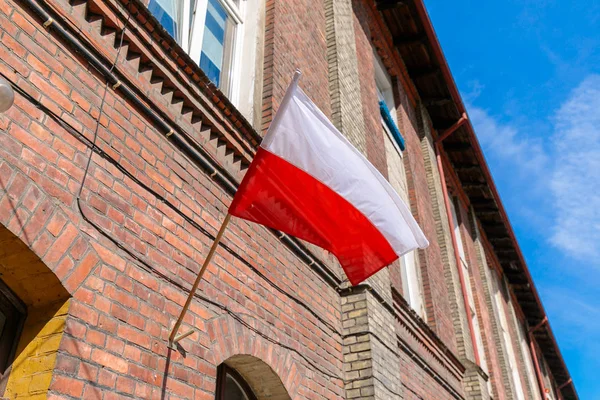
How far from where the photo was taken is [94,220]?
255 cm

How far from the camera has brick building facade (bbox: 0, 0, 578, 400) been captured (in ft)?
7.59

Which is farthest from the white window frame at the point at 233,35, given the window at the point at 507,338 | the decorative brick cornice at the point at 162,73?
the window at the point at 507,338

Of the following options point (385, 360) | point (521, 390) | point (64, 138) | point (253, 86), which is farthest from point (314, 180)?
point (521, 390)

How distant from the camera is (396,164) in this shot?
8.62 meters

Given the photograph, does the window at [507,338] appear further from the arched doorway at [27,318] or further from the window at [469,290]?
the arched doorway at [27,318]

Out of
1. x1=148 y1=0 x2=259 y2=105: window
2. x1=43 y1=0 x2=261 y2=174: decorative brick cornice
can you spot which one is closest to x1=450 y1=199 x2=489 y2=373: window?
x1=148 y1=0 x2=259 y2=105: window

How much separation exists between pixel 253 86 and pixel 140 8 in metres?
1.67

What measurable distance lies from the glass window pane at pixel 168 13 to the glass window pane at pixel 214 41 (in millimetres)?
321

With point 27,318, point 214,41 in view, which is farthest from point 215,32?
point 27,318

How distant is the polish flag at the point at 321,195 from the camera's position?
2857mm

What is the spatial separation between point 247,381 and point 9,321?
5.60 feet

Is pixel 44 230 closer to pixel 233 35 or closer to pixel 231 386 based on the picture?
pixel 231 386

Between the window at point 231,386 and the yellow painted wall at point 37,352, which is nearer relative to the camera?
the yellow painted wall at point 37,352

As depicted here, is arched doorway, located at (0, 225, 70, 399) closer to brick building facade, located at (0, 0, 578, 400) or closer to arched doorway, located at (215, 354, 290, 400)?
brick building facade, located at (0, 0, 578, 400)
